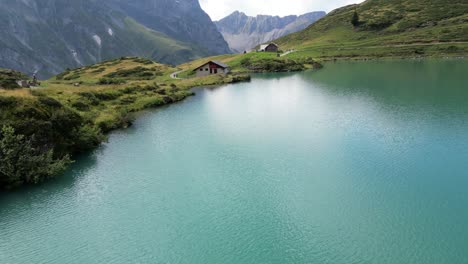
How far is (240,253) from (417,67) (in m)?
117

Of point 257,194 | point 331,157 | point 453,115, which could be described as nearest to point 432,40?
point 453,115

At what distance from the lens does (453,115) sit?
55.0m

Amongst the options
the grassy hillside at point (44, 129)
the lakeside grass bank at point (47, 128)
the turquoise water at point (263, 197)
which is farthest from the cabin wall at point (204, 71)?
the turquoise water at point (263, 197)

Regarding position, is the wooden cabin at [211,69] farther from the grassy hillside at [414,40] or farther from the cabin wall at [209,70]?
the grassy hillside at [414,40]

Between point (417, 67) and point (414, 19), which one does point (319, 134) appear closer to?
point (417, 67)

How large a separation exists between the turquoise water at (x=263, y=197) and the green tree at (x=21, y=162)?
1.41 m

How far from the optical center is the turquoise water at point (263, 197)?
944 inches

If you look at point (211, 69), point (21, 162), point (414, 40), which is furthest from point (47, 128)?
point (414, 40)

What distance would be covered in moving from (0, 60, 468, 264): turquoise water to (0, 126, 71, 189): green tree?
1414 mm

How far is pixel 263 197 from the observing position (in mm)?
31141

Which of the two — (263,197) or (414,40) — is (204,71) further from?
(263,197)

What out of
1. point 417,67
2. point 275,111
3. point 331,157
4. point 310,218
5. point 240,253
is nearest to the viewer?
point 240,253

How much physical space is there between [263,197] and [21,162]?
24.1 m

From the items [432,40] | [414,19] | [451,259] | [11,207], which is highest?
[414,19]
